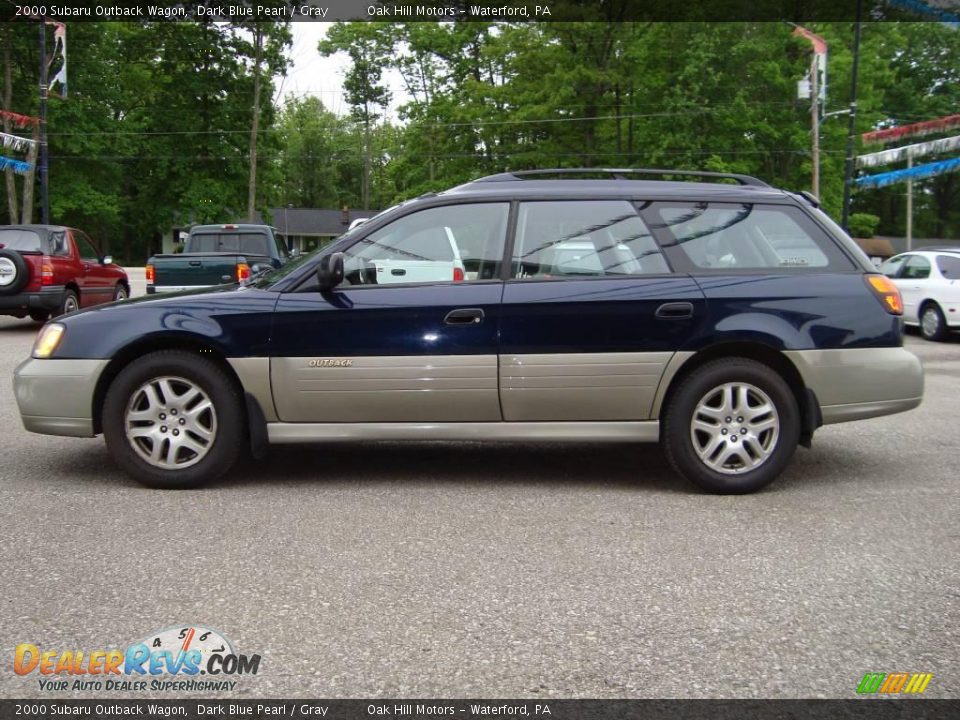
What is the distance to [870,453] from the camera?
6.44m

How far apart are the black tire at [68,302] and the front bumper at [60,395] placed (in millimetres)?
10209

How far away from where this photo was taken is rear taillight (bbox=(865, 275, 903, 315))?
17.6 feet

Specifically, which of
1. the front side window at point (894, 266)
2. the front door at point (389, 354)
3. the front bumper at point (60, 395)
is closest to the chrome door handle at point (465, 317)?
the front door at point (389, 354)

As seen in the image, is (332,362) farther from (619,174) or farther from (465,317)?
(619,174)

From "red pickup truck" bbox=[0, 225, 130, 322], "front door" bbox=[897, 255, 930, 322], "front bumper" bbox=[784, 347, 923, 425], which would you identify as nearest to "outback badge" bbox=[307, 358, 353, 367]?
"front bumper" bbox=[784, 347, 923, 425]

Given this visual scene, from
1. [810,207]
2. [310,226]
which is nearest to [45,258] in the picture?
[810,207]

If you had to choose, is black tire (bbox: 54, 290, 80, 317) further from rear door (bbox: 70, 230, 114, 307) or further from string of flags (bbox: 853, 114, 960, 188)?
string of flags (bbox: 853, 114, 960, 188)

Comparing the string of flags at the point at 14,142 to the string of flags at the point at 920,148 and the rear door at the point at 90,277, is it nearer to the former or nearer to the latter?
the rear door at the point at 90,277

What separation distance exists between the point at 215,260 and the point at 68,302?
2.72 meters

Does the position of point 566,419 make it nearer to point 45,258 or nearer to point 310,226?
point 45,258

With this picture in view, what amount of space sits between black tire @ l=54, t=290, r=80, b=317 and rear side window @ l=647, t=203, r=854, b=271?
1200cm

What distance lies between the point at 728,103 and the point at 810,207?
3804 centimetres

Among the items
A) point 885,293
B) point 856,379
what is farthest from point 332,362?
point 885,293

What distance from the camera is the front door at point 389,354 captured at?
519cm
